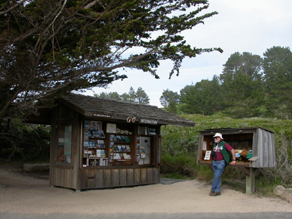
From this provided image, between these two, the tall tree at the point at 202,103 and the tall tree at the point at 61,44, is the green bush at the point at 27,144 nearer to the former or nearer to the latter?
the tall tree at the point at 61,44

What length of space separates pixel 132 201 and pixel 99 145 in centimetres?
290

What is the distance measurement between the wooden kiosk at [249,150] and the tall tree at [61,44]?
8.70 ft

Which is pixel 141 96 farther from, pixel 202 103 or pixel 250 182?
pixel 250 182

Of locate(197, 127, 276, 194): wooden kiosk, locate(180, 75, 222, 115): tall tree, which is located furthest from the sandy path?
locate(180, 75, 222, 115): tall tree

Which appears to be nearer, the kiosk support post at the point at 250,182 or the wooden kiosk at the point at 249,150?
the wooden kiosk at the point at 249,150

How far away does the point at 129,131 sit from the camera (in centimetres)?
1184

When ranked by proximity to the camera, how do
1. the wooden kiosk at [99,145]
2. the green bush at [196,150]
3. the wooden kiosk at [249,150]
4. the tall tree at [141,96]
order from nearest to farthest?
the wooden kiosk at [249,150] → the wooden kiosk at [99,145] → the green bush at [196,150] → the tall tree at [141,96]

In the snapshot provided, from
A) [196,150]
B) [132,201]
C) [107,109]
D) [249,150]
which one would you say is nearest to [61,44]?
[107,109]

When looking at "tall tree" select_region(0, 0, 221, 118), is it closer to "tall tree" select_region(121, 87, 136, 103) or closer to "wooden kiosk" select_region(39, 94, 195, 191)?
"wooden kiosk" select_region(39, 94, 195, 191)

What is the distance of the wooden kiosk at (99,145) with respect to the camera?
9.91 meters

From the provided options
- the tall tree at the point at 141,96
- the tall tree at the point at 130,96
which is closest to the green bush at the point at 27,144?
the tall tree at the point at 141,96

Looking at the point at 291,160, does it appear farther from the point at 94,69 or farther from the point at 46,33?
the point at 46,33

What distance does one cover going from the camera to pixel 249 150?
915 cm

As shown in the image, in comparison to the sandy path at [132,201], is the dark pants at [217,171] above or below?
above
